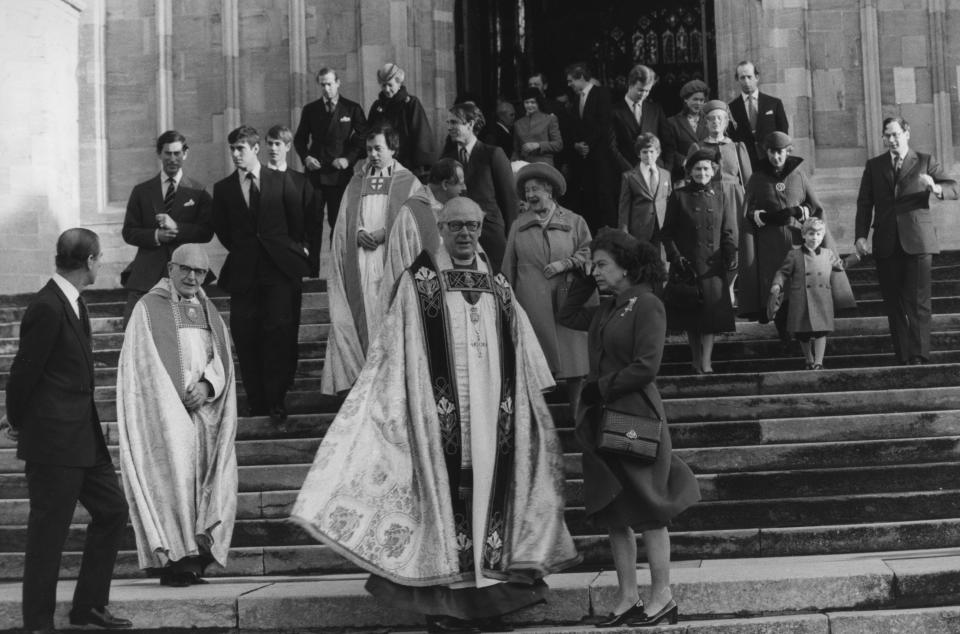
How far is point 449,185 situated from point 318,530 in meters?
3.89

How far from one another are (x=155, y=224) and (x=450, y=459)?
4.77 m

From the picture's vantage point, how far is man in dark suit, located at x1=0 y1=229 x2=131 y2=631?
7.40 meters

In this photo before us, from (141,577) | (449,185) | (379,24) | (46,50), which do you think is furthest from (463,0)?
(141,577)

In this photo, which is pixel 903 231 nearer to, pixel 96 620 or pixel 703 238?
pixel 703 238

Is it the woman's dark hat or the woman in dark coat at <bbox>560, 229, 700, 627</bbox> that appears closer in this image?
the woman in dark coat at <bbox>560, 229, 700, 627</bbox>

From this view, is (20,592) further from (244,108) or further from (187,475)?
(244,108)

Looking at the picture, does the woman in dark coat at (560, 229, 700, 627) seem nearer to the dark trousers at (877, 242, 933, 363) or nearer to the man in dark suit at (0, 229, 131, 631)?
the man in dark suit at (0, 229, 131, 631)

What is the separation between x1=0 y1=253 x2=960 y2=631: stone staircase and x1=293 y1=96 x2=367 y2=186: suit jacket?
2.75m

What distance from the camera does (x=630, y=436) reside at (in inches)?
277

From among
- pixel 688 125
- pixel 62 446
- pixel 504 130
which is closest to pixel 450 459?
pixel 62 446

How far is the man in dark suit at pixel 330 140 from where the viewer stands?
1372cm

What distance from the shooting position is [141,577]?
8906mm

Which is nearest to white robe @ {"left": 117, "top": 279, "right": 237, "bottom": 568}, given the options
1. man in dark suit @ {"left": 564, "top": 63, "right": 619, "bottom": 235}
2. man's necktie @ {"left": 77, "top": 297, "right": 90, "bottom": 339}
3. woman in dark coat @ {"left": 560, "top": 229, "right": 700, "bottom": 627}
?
man's necktie @ {"left": 77, "top": 297, "right": 90, "bottom": 339}

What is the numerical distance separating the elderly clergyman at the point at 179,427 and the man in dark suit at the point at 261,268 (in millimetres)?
1703
